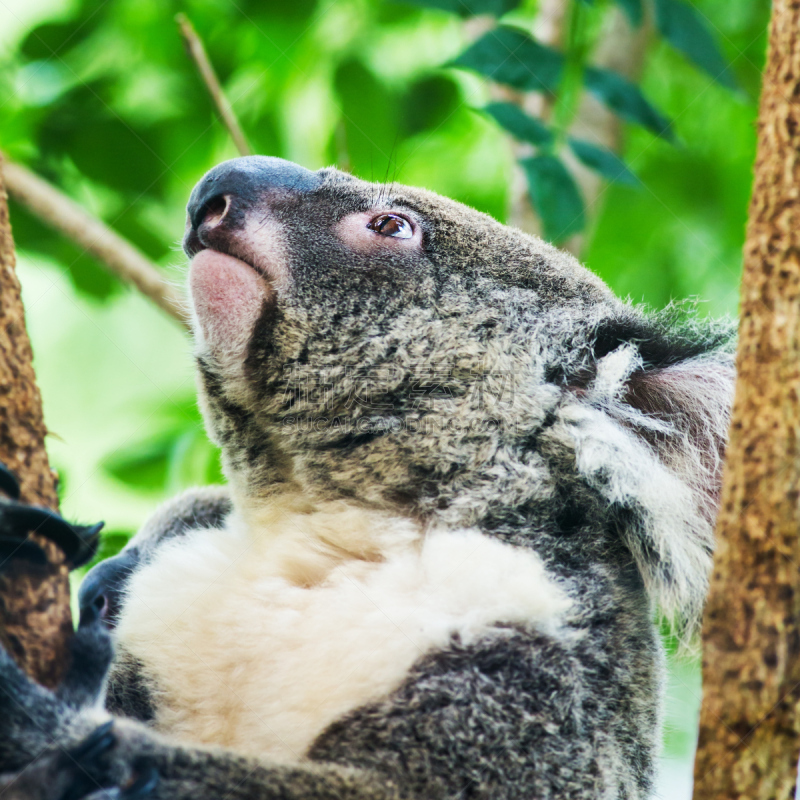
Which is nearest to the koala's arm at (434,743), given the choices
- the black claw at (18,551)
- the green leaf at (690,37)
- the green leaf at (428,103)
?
the black claw at (18,551)

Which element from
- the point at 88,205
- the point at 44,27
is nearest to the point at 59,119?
the point at 44,27

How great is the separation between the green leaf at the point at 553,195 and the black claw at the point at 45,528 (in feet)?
5.75

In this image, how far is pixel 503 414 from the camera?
7.05 feet

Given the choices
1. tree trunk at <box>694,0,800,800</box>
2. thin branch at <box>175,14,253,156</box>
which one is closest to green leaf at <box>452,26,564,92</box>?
thin branch at <box>175,14,253,156</box>

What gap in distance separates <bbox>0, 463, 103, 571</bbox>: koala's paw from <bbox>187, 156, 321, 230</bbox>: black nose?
97cm

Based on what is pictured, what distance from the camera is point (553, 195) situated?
9.36 feet

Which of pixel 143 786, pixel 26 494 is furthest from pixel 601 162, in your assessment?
pixel 143 786

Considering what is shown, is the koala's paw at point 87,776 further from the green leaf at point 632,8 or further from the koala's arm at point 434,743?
the green leaf at point 632,8

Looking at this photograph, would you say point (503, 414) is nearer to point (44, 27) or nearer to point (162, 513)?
point (162, 513)

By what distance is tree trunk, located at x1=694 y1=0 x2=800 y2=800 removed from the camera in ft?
4.76

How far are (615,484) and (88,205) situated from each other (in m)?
2.94

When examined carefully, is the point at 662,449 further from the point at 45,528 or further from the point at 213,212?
the point at 45,528

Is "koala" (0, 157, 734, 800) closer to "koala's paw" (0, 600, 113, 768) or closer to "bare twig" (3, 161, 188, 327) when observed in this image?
"koala's paw" (0, 600, 113, 768)

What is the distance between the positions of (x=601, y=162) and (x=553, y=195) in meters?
0.23
